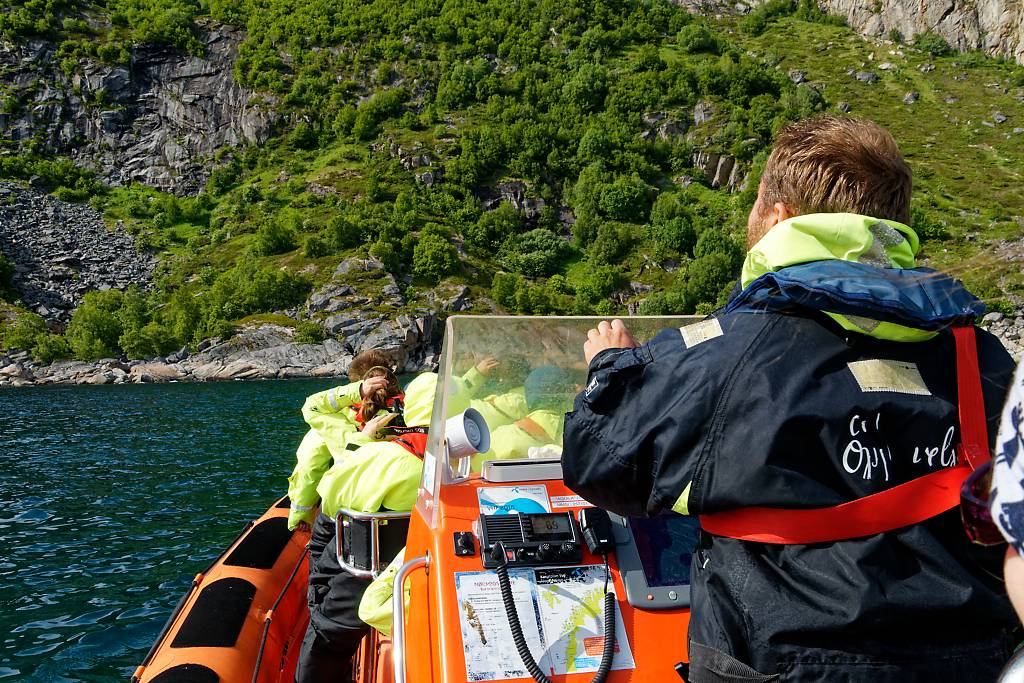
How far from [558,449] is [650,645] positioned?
98 cm

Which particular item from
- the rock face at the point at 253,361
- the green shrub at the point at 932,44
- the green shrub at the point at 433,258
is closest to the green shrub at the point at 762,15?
the green shrub at the point at 932,44

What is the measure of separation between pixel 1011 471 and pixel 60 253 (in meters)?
97.5

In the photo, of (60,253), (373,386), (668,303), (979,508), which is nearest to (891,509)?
(979,508)

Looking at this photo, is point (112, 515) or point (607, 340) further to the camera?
point (112, 515)

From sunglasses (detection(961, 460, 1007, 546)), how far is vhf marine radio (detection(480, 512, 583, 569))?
57.0 inches

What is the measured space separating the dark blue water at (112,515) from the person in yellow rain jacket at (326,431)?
408 centimetres

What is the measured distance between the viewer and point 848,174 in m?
1.88

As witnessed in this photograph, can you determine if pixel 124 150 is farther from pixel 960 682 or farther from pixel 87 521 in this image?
pixel 960 682

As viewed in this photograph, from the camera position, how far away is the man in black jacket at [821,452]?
1561 mm

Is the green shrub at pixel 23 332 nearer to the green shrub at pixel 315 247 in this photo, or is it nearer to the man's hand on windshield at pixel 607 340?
the green shrub at pixel 315 247

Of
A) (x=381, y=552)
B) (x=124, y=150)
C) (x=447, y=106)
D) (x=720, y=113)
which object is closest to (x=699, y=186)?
(x=720, y=113)

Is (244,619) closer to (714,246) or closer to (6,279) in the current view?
(6,279)

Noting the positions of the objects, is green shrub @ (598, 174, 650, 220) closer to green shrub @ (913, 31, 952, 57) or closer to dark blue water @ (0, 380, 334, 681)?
green shrub @ (913, 31, 952, 57)

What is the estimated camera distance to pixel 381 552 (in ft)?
13.3
